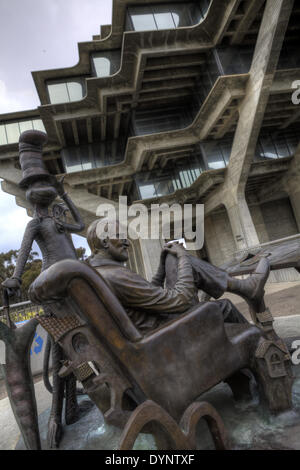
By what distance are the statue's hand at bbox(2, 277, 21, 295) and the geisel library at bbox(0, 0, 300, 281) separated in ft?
31.2

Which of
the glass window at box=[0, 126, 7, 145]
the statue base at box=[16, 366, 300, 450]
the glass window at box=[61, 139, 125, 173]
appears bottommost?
the statue base at box=[16, 366, 300, 450]

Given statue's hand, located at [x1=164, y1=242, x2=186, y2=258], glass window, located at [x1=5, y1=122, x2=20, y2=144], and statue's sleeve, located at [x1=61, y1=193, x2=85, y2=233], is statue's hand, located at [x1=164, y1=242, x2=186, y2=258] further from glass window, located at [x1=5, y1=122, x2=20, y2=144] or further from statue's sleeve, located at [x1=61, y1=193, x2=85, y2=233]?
glass window, located at [x1=5, y1=122, x2=20, y2=144]

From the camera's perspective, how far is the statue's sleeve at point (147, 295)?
1.48 m

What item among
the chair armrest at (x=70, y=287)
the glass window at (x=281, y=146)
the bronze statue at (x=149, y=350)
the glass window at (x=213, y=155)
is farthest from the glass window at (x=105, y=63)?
the chair armrest at (x=70, y=287)

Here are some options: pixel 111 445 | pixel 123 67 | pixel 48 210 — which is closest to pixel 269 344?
pixel 111 445

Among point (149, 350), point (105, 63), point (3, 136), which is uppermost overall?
point (105, 63)

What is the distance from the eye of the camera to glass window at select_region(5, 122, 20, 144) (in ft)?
47.9

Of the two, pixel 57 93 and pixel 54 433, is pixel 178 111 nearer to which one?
pixel 57 93

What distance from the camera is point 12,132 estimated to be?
14.8 metres

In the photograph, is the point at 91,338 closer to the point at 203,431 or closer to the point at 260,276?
the point at 203,431

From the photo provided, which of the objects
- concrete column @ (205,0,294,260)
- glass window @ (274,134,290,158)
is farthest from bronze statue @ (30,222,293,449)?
glass window @ (274,134,290,158)

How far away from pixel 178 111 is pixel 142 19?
4.53 meters

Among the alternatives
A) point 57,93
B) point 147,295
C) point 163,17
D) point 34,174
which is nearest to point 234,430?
point 147,295

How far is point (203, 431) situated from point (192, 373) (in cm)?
52
